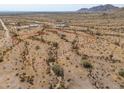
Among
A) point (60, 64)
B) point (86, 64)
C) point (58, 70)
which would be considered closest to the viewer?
point (58, 70)

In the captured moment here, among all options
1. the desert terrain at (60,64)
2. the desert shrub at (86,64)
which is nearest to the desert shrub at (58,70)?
the desert terrain at (60,64)

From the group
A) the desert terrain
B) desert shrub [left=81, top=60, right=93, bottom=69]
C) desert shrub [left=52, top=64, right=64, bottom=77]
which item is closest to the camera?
the desert terrain

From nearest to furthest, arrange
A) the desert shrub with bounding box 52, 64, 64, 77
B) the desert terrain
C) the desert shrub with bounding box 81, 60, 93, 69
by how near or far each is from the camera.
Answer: the desert terrain, the desert shrub with bounding box 52, 64, 64, 77, the desert shrub with bounding box 81, 60, 93, 69

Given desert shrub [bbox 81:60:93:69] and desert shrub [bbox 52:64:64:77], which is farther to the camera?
desert shrub [bbox 81:60:93:69]

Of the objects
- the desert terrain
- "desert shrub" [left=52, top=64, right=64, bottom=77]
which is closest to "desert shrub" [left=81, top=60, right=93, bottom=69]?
the desert terrain

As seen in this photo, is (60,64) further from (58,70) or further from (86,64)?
(86,64)

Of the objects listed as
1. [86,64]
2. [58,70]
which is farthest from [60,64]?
[86,64]

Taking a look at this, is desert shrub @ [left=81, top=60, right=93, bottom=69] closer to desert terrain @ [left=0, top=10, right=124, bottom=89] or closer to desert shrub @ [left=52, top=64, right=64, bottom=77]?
desert terrain @ [left=0, top=10, right=124, bottom=89]

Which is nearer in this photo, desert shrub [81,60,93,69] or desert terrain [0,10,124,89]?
desert terrain [0,10,124,89]
